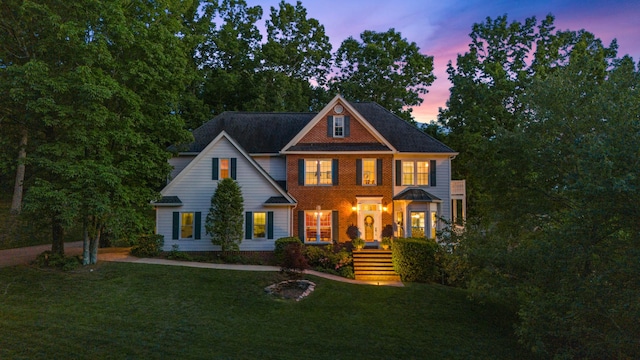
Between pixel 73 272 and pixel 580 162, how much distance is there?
16.7 metres

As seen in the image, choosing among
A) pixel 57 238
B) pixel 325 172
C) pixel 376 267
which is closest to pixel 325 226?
pixel 325 172

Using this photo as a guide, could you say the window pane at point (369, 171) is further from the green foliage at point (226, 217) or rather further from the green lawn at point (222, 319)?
the green lawn at point (222, 319)

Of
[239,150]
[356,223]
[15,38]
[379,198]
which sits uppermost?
[15,38]

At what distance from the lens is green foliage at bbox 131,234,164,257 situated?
18.5 meters

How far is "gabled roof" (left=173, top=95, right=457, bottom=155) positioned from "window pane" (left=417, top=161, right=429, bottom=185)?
77 centimetres

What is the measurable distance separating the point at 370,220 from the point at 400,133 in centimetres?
566

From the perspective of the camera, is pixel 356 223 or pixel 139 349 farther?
pixel 356 223

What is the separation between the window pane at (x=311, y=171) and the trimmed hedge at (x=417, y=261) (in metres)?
6.17

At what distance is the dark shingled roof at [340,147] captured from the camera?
2075 cm

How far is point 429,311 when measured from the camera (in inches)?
516

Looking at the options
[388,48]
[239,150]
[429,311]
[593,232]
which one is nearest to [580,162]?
[593,232]

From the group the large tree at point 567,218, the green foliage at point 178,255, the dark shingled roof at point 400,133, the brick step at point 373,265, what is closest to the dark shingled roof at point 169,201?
the green foliage at point 178,255

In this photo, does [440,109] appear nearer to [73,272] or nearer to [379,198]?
[379,198]

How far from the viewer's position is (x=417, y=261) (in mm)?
17078
